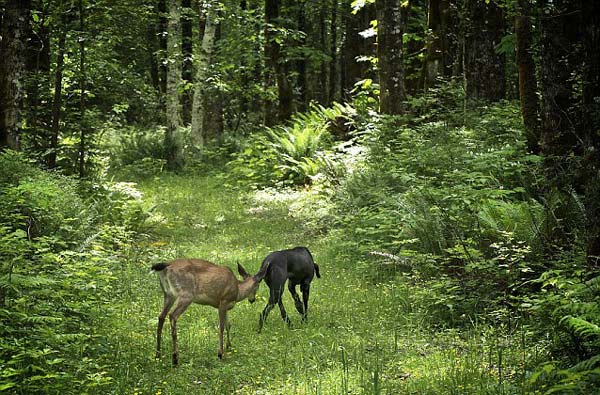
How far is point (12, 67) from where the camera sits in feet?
36.0

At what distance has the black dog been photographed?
7316mm

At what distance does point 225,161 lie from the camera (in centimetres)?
2312

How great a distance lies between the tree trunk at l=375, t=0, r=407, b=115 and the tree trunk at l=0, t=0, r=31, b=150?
8.09 metres

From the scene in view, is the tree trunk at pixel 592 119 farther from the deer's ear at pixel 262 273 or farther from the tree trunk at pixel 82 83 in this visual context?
the tree trunk at pixel 82 83

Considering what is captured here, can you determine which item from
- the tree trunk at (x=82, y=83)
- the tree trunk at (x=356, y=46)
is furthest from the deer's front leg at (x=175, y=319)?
the tree trunk at (x=356, y=46)

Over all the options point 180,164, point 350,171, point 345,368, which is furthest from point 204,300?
point 180,164

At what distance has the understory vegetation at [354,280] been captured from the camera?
5.10 meters

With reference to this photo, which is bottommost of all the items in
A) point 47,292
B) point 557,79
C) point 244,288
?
point 244,288

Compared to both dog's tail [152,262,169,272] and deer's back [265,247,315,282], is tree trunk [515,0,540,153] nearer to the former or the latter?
deer's back [265,247,315,282]

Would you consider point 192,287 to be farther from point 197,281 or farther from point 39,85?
point 39,85

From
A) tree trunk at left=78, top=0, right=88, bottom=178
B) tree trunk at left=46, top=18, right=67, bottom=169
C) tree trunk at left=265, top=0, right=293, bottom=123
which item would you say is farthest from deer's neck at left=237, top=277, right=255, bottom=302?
tree trunk at left=265, top=0, right=293, bottom=123

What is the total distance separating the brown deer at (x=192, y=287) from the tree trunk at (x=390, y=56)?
33.8 ft

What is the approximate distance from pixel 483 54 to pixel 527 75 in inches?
219

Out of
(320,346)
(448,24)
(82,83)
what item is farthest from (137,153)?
(320,346)
